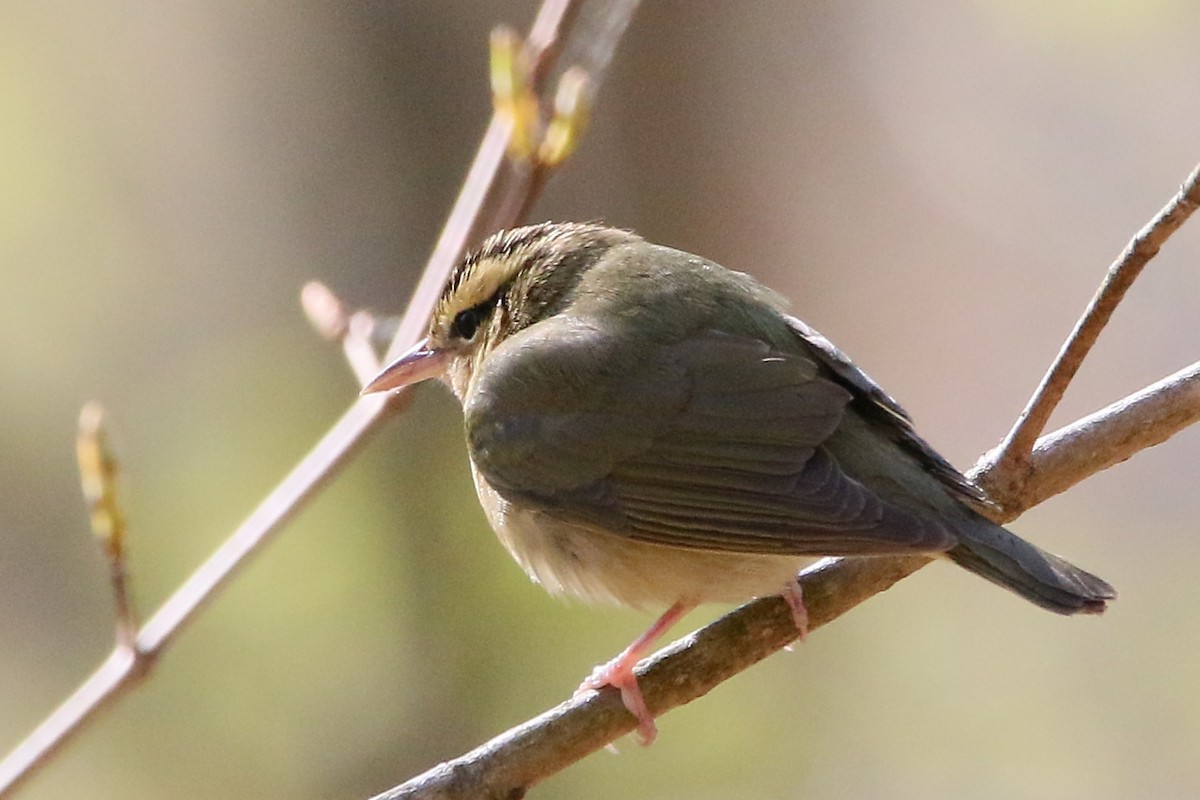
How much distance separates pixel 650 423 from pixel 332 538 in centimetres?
330

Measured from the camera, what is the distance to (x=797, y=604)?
3102 mm

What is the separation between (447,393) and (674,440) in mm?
2955

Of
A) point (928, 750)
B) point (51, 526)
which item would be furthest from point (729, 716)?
point (51, 526)

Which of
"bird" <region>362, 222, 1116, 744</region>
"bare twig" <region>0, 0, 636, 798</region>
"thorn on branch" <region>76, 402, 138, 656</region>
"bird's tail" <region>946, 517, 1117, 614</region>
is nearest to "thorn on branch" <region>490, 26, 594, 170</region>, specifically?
"bare twig" <region>0, 0, 636, 798</region>

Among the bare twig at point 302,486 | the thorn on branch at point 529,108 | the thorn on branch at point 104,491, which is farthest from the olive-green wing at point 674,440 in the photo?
the thorn on branch at point 104,491

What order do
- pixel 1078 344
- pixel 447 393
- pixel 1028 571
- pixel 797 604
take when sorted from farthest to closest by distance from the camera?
1. pixel 447 393
2. pixel 797 604
3. pixel 1078 344
4. pixel 1028 571

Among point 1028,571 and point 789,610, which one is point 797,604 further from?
point 1028,571

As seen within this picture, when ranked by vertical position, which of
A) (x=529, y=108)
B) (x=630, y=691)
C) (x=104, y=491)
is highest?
(x=529, y=108)

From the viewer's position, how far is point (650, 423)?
132 inches

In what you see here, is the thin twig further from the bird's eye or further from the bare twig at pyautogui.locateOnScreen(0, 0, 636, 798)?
the bird's eye

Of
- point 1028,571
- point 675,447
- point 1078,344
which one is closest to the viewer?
point 1028,571

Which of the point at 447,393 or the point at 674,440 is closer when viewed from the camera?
the point at 674,440

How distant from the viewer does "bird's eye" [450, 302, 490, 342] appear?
393 cm

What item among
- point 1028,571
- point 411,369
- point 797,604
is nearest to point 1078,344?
point 1028,571
